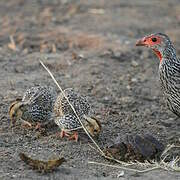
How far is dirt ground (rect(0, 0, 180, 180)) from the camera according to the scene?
18.3 ft

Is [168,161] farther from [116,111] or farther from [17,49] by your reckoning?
[17,49]

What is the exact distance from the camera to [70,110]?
19.8 feet

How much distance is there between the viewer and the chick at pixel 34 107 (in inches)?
241

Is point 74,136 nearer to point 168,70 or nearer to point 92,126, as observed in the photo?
point 92,126

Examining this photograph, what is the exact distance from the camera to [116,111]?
7.09 m

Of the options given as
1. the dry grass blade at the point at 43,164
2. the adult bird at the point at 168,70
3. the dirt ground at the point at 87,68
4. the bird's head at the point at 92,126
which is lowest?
the dirt ground at the point at 87,68

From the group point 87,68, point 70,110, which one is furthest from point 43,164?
point 87,68

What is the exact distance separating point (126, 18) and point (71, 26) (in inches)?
58.6

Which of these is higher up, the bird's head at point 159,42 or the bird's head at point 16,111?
the bird's head at point 159,42

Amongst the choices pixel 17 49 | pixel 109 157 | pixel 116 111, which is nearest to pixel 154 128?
pixel 116 111

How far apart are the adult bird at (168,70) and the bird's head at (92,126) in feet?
2.98

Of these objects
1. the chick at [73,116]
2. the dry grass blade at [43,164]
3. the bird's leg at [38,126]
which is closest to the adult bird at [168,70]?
the chick at [73,116]

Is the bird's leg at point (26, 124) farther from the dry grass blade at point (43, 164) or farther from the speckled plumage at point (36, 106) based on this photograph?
the dry grass blade at point (43, 164)

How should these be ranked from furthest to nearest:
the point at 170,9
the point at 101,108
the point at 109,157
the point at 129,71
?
the point at 170,9, the point at 129,71, the point at 101,108, the point at 109,157
